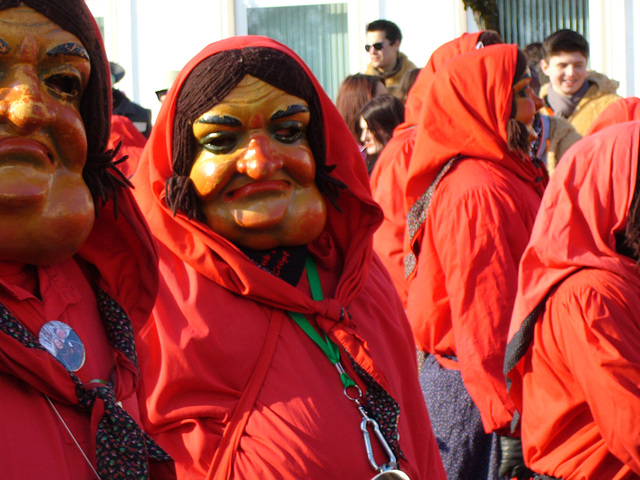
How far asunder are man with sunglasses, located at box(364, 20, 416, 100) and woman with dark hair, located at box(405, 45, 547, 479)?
345 centimetres

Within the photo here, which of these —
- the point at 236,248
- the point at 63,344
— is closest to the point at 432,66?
the point at 236,248

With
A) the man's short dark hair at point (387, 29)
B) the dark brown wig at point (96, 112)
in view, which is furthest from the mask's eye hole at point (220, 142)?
the man's short dark hair at point (387, 29)

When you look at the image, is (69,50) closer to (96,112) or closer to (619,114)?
(96,112)

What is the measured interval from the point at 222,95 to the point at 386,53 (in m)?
5.60

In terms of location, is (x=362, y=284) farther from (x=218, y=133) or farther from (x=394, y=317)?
(x=218, y=133)

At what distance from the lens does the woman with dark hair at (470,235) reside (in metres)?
4.09

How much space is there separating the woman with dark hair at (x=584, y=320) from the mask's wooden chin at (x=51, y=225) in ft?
5.94

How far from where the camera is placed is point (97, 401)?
1.75m

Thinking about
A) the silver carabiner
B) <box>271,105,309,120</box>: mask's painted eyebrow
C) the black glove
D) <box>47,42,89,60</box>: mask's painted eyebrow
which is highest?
<box>47,42,89,60</box>: mask's painted eyebrow

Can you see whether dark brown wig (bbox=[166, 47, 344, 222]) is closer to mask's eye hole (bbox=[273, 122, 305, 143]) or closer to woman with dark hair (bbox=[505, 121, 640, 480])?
mask's eye hole (bbox=[273, 122, 305, 143])

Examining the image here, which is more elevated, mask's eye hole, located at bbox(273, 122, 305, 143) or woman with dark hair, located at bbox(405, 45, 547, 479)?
mask's eye hole, located at bbox(273, 122, 305, 143)

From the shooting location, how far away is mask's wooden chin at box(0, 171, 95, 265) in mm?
1725

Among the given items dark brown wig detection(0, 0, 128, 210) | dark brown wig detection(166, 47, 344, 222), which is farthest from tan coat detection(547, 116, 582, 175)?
dark brown wig detection(0, 0, 128, 210)

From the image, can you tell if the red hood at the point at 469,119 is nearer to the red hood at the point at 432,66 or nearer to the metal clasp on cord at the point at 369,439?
the red hood at the point at 432,66
